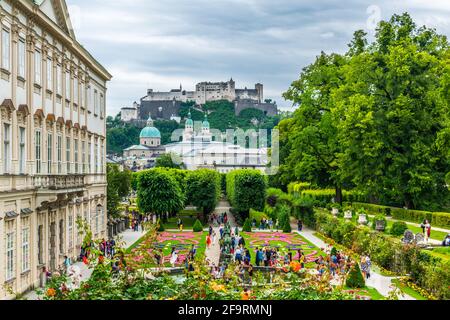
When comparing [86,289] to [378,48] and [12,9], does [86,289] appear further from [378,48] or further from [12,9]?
[378,48]

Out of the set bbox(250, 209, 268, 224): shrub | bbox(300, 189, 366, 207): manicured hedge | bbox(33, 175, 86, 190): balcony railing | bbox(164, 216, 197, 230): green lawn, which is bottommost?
bbox(164, 216, 197, 230): green lawn

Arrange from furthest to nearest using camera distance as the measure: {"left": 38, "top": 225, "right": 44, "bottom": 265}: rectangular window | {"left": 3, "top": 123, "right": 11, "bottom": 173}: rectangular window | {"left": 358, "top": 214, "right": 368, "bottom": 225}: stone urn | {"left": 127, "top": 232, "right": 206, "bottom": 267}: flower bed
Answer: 1. {"left": 358, "top": 214, "right": 368, "bottom": 225}: stone urn
2. {"left": 127, "top": 232, "right": 206, "bottom": 267}: flower bed
3. {"left": 38, "top": 225, "right": 44, "bottom": 265}: rectangular window
4. {"left": 3, "top": 123, "right": 11, "bottom": 173}: rectangular window

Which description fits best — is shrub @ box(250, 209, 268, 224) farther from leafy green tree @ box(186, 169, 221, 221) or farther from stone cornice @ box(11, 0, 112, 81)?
stone cornice @ box(11, 0, 112, 81)

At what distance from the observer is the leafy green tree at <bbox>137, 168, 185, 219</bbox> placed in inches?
2366

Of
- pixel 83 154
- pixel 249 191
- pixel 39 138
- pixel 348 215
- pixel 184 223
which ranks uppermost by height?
pixel 39 138

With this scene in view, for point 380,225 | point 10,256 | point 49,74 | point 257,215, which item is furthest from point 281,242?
point 10,256

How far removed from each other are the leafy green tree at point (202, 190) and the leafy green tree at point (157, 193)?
362 centimetres

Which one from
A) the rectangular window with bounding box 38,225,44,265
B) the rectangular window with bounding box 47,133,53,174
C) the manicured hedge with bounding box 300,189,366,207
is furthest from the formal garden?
the rectangular window with bounding box 47,133,53,174

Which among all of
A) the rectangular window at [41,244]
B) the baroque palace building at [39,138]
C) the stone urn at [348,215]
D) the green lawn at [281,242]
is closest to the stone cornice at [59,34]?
the baroque palace building at [39,138]

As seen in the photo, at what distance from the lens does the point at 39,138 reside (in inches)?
1100

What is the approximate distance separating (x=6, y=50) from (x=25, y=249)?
758cm

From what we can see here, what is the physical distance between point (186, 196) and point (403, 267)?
123 ft

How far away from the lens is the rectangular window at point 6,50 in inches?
889

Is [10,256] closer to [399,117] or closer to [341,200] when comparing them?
Answer: [399,117]
